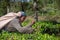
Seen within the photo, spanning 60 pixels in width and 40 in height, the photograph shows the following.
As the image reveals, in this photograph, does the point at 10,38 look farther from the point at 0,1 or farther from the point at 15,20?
the point at 0,1

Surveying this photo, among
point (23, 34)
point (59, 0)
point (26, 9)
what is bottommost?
point (26, 9)

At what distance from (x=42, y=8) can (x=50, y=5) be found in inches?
Result: 30.6

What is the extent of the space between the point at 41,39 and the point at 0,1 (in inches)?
322

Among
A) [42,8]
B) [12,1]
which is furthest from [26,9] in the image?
[42,8]


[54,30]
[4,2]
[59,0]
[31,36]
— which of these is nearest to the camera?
[31,36]

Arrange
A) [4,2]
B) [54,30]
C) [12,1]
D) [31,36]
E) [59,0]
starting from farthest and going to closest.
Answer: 1. [12,1]
2. [4,2]
3. [59,0]
4. [54,30]
5. [31,36]

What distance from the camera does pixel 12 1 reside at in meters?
13.7

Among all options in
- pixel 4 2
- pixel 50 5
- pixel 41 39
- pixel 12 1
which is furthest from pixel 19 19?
pixel 12 1

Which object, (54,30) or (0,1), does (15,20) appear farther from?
(0,1)

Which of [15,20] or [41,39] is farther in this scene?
[15,20]

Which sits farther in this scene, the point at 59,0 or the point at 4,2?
the point at 4,2

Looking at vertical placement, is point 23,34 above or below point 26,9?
above

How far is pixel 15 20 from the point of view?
6199 mm

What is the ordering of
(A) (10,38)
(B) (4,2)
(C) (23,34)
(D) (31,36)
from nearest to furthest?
(A) (10,38)
(D) (31,36)
(C) (23,34)
(B) (4,2)
